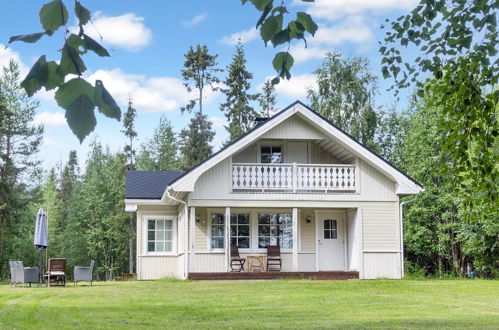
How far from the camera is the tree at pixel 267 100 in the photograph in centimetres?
4378

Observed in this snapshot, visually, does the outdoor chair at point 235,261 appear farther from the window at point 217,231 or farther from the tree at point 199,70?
the tree at point 199,70

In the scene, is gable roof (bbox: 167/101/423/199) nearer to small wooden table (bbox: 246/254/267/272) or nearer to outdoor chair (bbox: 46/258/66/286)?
small wooden table (bbox: 246/254/267/272)

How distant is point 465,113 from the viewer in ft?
28.7

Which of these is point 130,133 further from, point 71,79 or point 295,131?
point 71,79

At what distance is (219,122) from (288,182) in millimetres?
→ 23318

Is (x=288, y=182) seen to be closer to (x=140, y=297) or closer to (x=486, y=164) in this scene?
(x=140, y=297)

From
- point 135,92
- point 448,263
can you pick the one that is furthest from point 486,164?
point 135,92

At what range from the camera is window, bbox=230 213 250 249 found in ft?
70.0

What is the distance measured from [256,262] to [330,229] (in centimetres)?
266

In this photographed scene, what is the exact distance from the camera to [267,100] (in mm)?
44281

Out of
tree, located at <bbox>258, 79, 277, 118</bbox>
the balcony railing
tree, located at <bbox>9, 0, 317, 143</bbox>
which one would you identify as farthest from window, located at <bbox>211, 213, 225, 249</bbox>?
tree, located at <bbox>258, 79, 277, 118</bbox>

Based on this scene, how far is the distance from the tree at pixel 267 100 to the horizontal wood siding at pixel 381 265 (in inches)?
944

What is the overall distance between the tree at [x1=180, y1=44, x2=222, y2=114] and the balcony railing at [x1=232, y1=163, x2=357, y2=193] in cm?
2306

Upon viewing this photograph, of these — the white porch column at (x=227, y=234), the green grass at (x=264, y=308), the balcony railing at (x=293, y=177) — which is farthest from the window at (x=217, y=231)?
the green grass at (x=264, y=308)
